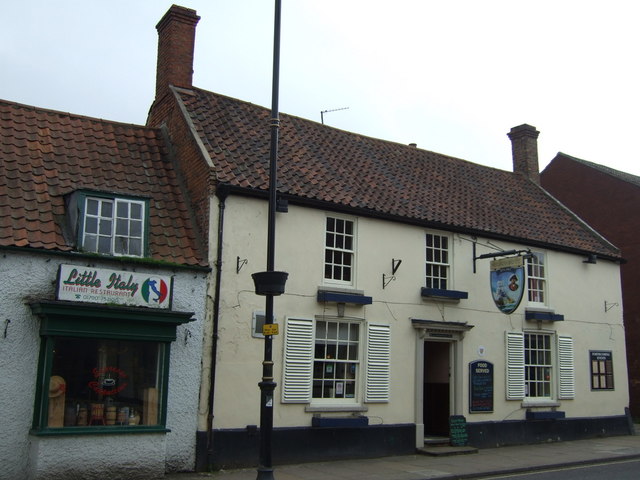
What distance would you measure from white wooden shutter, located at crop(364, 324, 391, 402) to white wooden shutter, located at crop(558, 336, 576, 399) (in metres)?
6.24

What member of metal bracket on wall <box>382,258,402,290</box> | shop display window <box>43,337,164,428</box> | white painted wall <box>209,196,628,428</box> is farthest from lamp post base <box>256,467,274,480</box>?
metal bracket on wall <box>382,258,402,290</box>

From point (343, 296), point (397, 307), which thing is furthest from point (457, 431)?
point (343, 296)

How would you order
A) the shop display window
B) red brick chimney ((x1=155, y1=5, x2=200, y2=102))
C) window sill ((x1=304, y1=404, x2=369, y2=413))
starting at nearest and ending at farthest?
the shop display window < window sill ((x1=304, y1=404, x2=369, y2=413)) < red brick chimney ((x1=155, y1=5, x2=200, y2=102))

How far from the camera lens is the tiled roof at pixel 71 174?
11.6m

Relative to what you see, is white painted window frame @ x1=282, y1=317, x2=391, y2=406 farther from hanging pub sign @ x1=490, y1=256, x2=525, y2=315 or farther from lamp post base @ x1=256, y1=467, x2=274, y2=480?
lamp post base @ x1=256, y1=467, x2=274, y2=480

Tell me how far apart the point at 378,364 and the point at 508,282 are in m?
3.68

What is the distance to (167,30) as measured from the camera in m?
16.4

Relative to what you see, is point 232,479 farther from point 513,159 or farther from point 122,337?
point 513,159

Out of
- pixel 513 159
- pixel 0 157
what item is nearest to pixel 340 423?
pixel 0 157

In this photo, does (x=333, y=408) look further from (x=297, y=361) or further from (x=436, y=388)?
(x=436, y=388)

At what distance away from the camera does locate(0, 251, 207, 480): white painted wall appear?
34.5 ft

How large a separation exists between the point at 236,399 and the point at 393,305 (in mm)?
4542

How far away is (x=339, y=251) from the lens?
14812 mm

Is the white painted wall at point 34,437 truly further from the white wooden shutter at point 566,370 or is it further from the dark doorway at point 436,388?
the white wooden shutter at point 566,370
